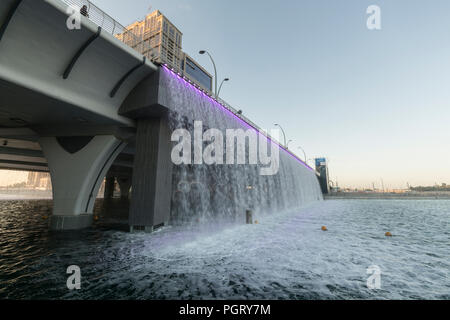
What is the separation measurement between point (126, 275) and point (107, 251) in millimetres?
3098

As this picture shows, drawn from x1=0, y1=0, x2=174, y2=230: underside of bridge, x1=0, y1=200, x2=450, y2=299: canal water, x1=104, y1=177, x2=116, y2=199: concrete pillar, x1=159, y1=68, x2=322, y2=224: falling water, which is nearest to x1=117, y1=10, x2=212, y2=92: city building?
x1=104, y1=177, x2=116, y2=199: concrete pillar

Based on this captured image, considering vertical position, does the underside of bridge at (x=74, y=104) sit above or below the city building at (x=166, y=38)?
below

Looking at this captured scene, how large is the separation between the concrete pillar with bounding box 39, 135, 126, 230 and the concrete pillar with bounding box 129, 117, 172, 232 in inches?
94.8

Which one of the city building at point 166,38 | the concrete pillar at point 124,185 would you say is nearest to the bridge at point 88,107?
the concrete pillar at point 124,185

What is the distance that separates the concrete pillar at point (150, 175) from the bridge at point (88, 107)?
0.06m

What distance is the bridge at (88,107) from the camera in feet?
25.9

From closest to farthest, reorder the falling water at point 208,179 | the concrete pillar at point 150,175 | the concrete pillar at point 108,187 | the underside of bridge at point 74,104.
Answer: the underside of bridge at point 74,104 → the concrete pillar at point 150,175 → the falling water at point 208,179 → the concrete pillar at point 108,187

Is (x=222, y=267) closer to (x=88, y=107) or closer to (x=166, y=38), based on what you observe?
(x=88, y=107)

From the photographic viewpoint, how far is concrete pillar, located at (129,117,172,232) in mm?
12008

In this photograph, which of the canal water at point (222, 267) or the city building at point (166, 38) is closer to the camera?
the canal water at point (222, 267)

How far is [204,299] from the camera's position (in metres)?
4.32

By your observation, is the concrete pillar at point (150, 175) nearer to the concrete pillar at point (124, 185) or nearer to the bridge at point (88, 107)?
the bridge at point (88, 107)

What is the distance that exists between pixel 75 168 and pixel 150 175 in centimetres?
574
